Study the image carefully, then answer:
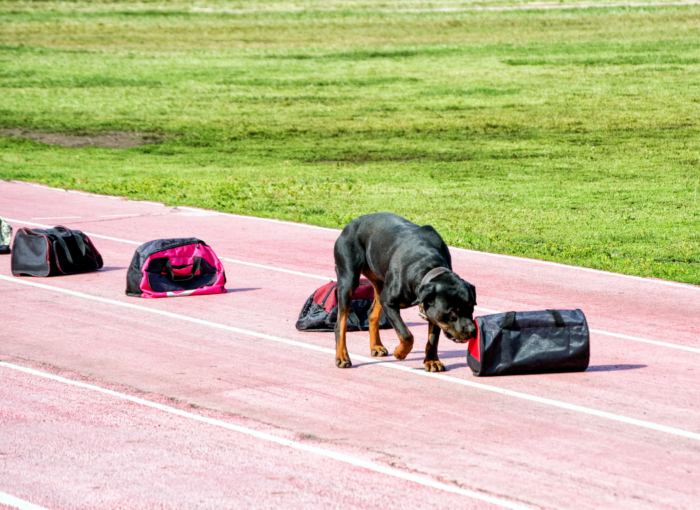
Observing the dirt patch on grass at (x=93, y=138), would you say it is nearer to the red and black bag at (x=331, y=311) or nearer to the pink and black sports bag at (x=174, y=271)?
the pink and black sports bag at (x=174, y=271)

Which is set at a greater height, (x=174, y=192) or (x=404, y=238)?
(x=404, y=238)

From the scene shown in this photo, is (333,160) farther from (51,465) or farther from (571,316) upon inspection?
(51,465)

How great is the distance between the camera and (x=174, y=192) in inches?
973

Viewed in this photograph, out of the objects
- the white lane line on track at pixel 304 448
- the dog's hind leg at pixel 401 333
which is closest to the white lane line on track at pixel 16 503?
the white lane line on track at pixel 304 448

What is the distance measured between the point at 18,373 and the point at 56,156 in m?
23.4

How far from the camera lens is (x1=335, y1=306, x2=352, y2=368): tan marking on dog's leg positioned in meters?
10.6

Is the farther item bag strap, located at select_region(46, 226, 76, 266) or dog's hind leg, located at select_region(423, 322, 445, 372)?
bag strap, located at select_region(46, 226, 76, 266)

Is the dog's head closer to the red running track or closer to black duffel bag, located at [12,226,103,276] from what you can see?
the red running track

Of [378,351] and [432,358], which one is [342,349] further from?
[432,358]

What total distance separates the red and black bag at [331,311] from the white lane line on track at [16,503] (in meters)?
5.34

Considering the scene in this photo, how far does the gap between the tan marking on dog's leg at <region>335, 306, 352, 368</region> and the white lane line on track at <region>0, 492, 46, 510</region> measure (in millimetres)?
4034

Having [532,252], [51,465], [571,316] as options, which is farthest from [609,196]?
[51,465]

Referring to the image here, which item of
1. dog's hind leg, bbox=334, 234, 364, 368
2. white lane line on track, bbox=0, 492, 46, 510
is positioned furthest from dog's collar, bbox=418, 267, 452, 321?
white lane line on track, bbox=0, 492, 46, 510

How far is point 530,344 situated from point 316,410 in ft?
7.74
